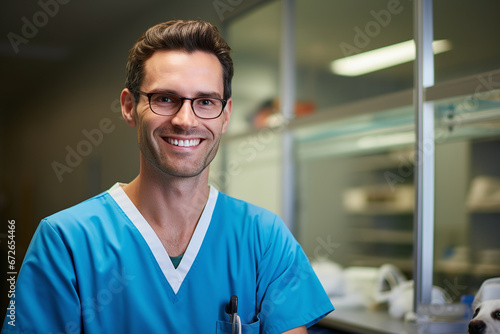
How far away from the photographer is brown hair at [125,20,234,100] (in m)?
1.17

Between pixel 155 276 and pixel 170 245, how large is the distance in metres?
0.09

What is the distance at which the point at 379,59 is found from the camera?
2154mm

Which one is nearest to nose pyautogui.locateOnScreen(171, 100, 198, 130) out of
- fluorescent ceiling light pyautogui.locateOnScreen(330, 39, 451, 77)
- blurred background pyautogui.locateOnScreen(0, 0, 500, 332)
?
blurred background pyautogui.locateOnScreen(0, 0, 500, 332)

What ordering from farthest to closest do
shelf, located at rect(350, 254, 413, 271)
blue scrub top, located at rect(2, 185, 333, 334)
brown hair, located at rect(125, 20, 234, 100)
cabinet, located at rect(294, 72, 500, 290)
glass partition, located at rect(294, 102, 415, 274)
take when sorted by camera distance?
shelf, located at rect(350, 254, 413, 271) < glass partition, located at rect(294, 102, 415, 274) < cabinet, located at rect(294, 72, 500, 290) < brown hair, located at rect(125, 20, 234, 100) < blue scrub top, located at rect(2, 185, 333, 334)

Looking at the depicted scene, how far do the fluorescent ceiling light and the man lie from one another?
88 cm

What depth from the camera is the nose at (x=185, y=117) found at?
3.67ft

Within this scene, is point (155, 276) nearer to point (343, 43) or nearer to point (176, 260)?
point (176, 260)

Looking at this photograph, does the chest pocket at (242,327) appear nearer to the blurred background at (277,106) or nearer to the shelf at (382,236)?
the blurred background at (277,106)

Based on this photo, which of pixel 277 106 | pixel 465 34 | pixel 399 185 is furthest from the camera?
pixel 399 185

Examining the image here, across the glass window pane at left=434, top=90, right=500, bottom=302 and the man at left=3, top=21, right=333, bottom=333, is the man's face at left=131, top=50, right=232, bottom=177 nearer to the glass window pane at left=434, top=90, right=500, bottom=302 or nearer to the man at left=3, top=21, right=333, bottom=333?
the man at left=3, top=21, right=333, bottom=333

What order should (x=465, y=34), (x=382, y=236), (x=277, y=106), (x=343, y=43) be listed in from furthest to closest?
(x=382, y=236), (x=277, y=106), (x=343, y=43), (x=465, y=34)

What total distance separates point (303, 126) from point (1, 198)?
1.30 m

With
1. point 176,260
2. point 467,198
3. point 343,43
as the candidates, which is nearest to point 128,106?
point 176,260

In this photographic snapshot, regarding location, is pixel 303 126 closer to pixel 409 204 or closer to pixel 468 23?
pixel 468 23
